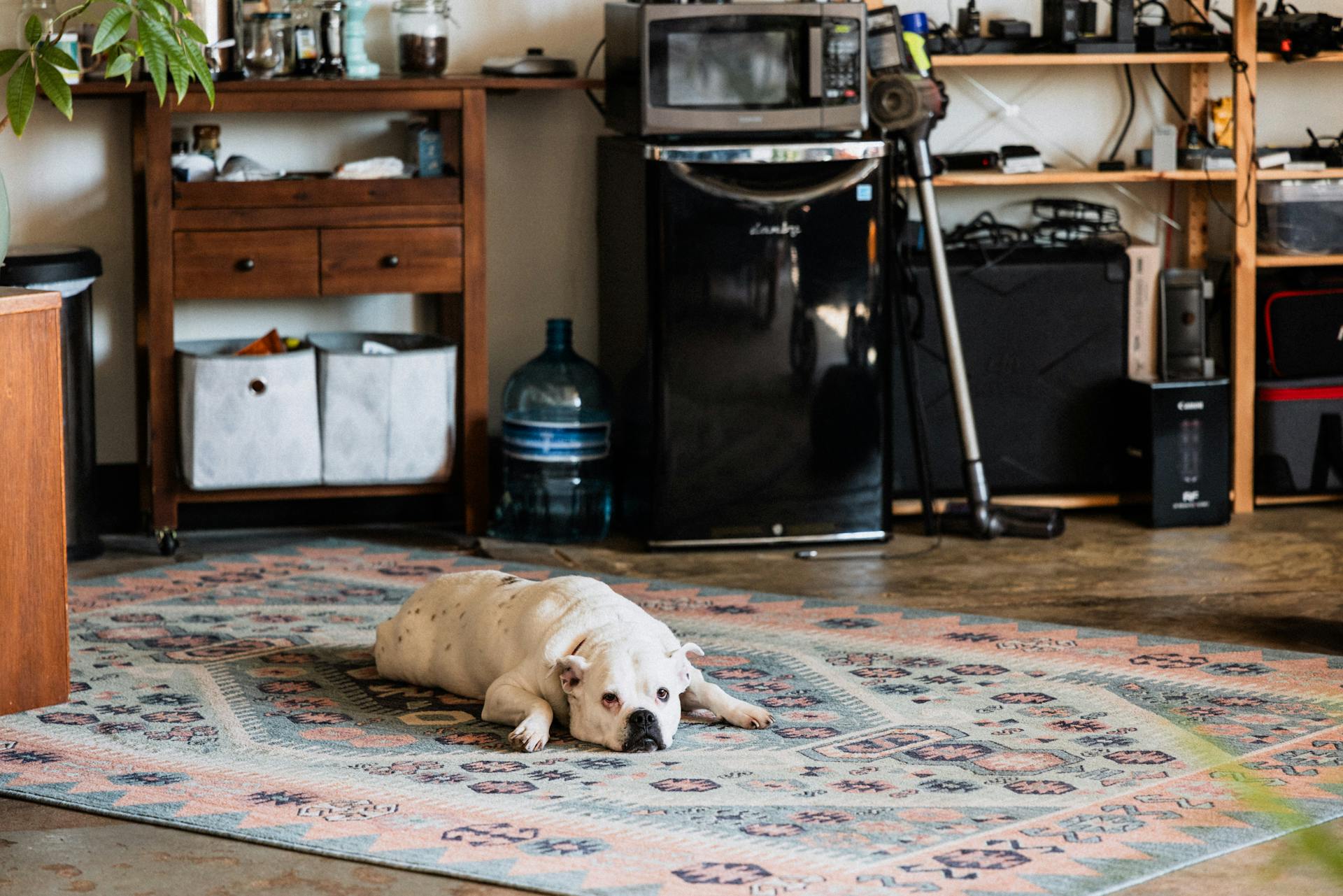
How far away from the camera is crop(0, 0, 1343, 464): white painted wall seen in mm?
4277

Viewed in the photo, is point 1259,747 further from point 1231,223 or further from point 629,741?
point 1231,223

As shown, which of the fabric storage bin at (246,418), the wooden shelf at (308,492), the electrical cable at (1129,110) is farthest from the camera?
the electrical cable at (1129,110)

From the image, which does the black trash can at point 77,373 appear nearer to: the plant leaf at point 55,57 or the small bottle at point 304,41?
the small bottle at point 304,41

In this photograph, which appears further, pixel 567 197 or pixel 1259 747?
pixel 567 197

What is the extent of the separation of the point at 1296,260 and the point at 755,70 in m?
1.61

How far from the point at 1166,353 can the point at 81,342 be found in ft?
9.08

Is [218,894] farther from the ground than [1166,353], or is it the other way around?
[1166,353]

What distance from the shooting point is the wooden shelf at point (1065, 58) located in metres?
4.36

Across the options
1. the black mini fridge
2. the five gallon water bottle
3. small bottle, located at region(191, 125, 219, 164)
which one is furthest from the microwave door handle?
small bottle, located at region(191, 125, 219, 164)

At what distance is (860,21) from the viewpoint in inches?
156

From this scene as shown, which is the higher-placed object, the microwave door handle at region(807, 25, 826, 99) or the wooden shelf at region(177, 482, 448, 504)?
the microwave door handle at region(807, 25, 826, 99)

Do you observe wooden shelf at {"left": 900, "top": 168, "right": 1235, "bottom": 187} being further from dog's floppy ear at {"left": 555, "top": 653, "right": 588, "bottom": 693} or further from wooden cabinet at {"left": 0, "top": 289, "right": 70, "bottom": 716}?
wooden cabinet at {"left": 0, "top": 289, "right": 70, "bottom": 716}

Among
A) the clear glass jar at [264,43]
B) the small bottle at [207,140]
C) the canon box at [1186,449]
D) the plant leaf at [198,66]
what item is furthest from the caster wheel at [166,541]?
the canon box at [1186,449]

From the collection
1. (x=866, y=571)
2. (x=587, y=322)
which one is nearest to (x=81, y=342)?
(x=587, y=322)
